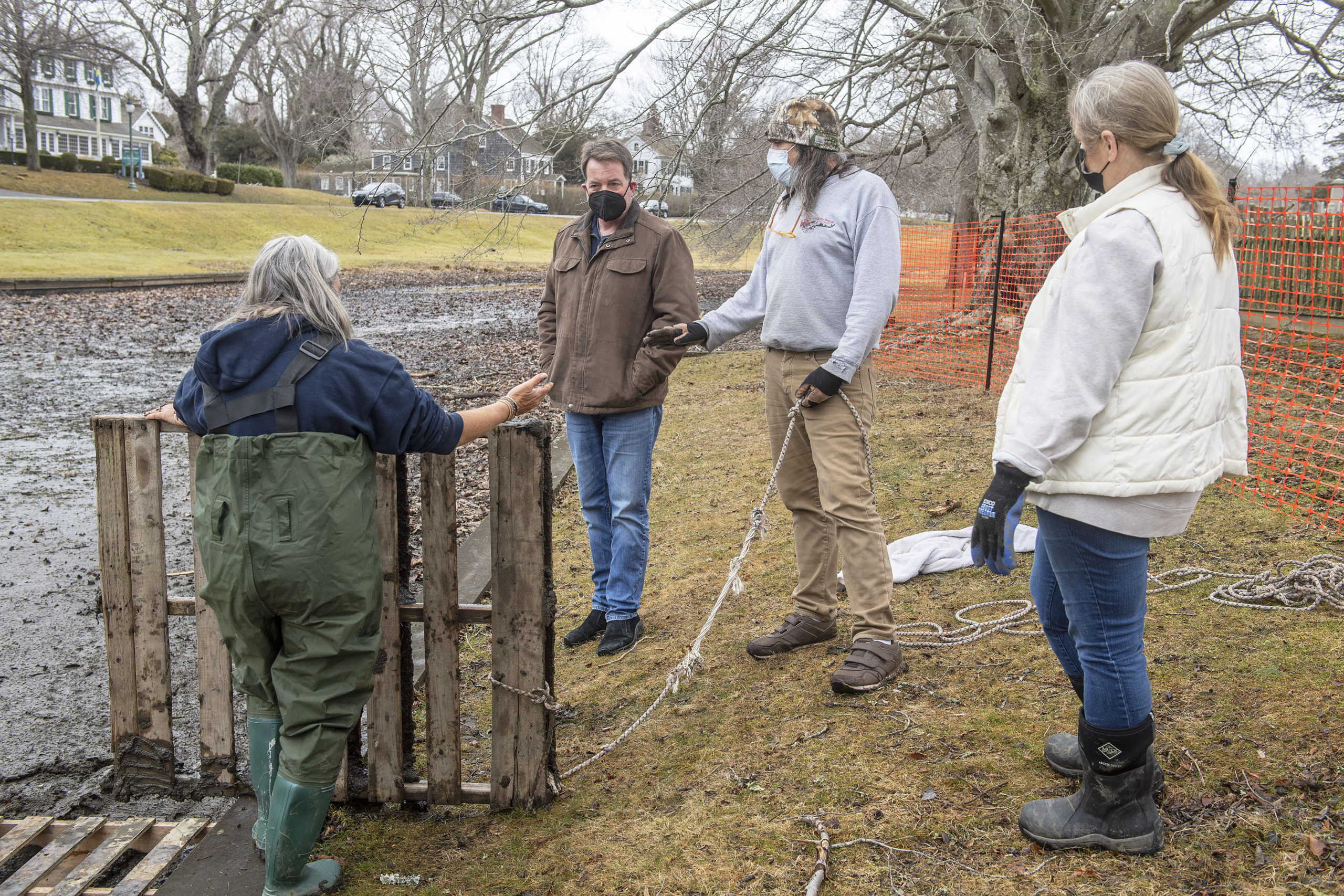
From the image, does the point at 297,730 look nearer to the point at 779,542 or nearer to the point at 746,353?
the point at 779,542

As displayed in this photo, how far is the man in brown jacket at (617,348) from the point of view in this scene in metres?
4.30

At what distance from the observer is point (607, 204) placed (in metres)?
4.29

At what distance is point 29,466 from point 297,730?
6.37 metres

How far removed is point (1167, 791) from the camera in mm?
2828

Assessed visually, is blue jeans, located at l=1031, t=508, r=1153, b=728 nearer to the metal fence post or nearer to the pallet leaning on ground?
the pallet leaning on ground

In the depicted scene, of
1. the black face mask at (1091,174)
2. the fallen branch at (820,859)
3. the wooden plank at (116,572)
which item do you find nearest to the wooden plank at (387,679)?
the wooden plank at (116,572)

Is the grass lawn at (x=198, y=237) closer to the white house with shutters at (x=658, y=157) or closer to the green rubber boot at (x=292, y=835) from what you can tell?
the white house with shutters at (x=658, y=157)

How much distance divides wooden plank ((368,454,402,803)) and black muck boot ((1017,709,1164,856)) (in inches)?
77.6

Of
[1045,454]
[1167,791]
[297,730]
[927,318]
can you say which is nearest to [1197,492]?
[1045,454]

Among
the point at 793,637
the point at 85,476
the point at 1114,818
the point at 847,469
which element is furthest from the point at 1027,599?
the point at 85,476

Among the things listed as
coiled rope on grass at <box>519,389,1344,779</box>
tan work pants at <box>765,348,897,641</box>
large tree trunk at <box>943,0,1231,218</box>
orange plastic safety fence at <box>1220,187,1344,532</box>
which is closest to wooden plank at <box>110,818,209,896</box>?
coiled rope on grass at <box>519,389,1344,779</box>

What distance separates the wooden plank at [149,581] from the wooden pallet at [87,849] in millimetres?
233

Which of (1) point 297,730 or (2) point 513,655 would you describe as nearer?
(1) point 297,730

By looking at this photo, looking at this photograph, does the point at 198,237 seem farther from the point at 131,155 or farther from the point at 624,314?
the point at 624,314
